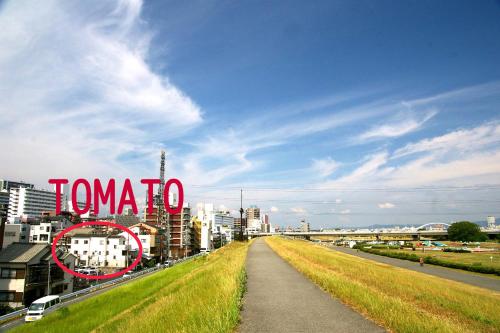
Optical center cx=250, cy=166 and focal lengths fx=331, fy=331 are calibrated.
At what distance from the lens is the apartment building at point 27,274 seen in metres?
40.1

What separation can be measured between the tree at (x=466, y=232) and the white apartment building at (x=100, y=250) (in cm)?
12492

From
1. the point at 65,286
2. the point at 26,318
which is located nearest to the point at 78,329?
the point at 26,318

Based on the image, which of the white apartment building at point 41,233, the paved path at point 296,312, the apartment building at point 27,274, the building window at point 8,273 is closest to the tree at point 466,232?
the apartment building at point 27,274

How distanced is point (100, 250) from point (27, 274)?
3542 cm

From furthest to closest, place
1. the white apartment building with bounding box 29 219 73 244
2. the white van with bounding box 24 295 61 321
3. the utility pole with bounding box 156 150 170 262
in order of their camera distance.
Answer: the utility pole with bounding box 156 150 170 262 → the white apartment building with bounding box 29 219 73 244 → the white van with bounding box 24 295 61 321

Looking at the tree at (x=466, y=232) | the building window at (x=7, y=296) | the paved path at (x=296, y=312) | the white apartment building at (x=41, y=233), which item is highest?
the white apartment building at (x=41, y=233)

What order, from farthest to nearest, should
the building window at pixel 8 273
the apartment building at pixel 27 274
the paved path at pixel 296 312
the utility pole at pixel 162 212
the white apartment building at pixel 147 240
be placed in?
the utility pole at pixel 162 212
the white apartment building at pixel 147 240
the building window at pixel 8 273
the apartment building at pixel 27 274
the paved path at pixel 296 312

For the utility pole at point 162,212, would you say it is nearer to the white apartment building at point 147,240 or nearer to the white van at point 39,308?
the white apartment building at point 147,240

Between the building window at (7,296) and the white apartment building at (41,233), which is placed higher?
the white apartment building at (41,233)

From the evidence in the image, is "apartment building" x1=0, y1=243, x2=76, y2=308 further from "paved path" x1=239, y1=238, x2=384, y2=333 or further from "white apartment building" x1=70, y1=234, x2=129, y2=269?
"paved path" x1=239, y1=238, x2=384, y2=333

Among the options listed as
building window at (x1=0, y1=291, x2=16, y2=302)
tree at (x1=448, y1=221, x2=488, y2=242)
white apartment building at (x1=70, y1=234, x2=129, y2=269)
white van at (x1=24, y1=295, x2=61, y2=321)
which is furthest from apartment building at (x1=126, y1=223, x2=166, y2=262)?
tree at (x1=448, y1=221, x2=488, y2=242)

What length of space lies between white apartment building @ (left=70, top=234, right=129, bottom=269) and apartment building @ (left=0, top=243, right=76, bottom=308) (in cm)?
2685

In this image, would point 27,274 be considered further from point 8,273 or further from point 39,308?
point 39,308

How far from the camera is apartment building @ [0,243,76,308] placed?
131ft
